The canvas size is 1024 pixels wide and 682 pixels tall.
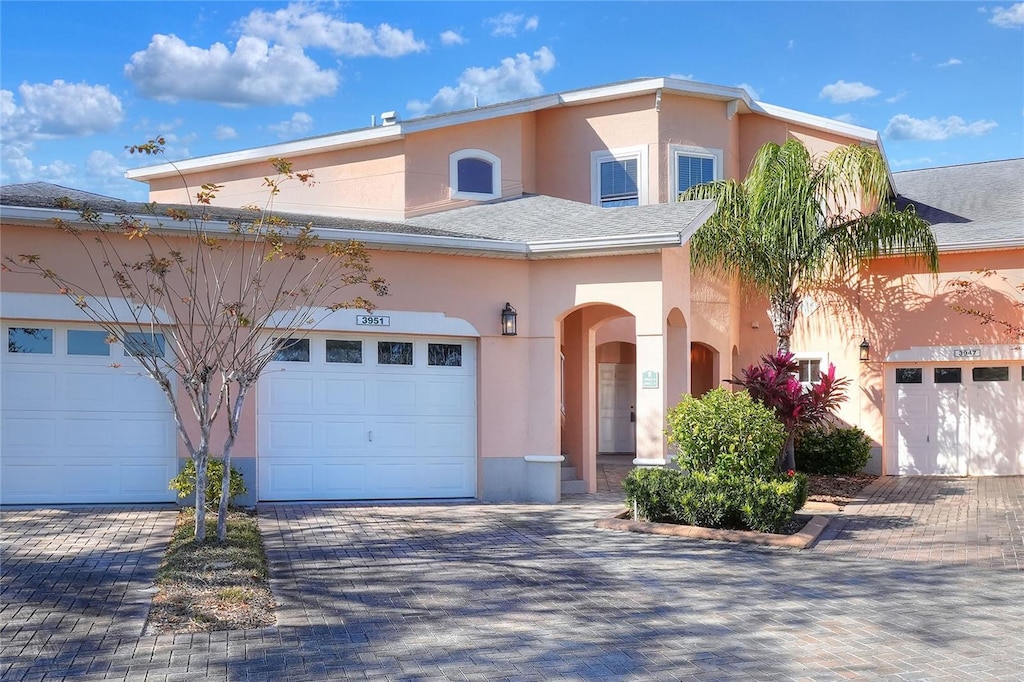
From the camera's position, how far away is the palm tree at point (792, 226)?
51.8ft

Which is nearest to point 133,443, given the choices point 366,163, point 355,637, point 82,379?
point 82,379

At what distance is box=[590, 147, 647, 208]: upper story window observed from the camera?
18688mm

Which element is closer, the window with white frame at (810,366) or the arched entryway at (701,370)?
the window with white frame at (810,366)

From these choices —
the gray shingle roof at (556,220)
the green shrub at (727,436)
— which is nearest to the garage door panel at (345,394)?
the gray shingle roof at (556,220)

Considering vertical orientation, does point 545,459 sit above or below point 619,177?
below

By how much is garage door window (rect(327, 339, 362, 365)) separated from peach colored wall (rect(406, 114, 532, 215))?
500 cm

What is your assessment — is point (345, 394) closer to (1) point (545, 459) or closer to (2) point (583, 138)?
(1) point (545, 459)

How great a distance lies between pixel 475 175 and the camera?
60.7 feet

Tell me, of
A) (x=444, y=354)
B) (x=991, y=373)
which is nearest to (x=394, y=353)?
(x=444, y=354)

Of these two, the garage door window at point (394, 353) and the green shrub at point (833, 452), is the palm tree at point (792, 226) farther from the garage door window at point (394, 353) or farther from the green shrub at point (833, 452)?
the garage door window at point (394, 353)

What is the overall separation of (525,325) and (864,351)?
793 centimetres

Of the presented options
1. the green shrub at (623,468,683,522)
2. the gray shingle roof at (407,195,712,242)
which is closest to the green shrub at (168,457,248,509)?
the gray shingle roof at (407,195,712,242)

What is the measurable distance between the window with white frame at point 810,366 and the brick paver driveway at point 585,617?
9172 millimetres

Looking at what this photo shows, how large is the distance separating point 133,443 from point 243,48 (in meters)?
9.60
